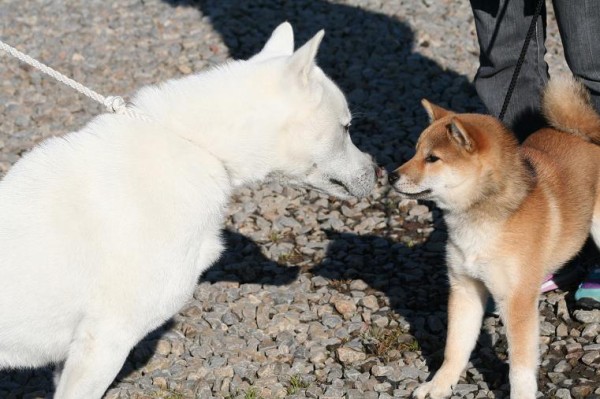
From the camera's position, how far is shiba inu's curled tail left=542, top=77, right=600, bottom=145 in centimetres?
439

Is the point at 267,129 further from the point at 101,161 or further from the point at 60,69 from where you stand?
the point at 60,69

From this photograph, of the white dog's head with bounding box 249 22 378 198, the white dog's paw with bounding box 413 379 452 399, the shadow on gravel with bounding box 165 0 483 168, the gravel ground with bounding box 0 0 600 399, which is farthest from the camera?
the shadow on gravel with bounding box 165 0 483 168

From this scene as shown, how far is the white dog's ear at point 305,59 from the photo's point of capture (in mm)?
3385

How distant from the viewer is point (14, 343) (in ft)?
11.1

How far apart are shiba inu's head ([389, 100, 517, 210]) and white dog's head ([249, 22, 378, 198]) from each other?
23 centimetres

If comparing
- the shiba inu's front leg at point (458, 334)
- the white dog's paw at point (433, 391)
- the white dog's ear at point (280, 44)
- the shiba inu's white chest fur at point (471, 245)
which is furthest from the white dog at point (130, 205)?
the white dog's paw at point (433, 391)

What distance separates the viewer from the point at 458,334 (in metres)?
4.11

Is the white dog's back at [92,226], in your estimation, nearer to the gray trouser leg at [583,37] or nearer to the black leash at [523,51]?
the black leash at [523,51]

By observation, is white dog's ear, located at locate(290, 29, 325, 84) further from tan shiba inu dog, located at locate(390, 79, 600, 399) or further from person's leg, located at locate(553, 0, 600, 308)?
person's leg, located at locate(553, 0, 600, 308)

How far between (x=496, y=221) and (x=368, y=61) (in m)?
4.05

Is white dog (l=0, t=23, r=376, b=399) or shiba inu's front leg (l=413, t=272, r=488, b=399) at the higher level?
white dog (l=0, t=23, r=376, b=399)

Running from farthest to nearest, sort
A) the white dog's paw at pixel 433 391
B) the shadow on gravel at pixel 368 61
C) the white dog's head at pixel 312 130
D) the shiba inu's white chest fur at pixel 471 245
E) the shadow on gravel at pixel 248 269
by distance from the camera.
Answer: the shadow on gravel at pixel 368 61
the shadow on gravel at pixel 248 269
the white dog's paw at pixel 433 391
the shiba inu's white chest fur at pixel 471 245
the white dog's head at pixel 312 130

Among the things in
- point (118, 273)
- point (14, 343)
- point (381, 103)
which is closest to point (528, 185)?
point (118, 273)

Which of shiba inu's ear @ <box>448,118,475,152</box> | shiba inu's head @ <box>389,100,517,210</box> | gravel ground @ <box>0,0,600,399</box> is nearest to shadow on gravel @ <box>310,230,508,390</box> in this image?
gravel ground @ <box>0,0,600,399</box>
